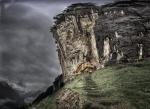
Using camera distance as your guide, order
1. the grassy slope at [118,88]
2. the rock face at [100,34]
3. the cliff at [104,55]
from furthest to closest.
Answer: the rock face at [100,34], the cliff at [104,55], the grassy slope at [118,88]

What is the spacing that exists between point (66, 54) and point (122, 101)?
51.7 metres

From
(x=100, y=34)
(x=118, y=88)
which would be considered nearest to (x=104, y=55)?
(x=100, y=34)

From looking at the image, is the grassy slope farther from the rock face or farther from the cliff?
the rock face

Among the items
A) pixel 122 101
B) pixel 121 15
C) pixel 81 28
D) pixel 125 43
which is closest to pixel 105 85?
pixel 122 101

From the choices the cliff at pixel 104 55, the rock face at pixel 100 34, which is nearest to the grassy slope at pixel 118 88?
the cliff at pixel 104 55

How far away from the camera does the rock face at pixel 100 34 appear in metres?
84.7

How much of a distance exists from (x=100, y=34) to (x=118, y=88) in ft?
112

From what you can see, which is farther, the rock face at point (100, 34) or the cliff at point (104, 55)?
the rock face at point (100, 34)

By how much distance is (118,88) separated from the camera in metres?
58.2

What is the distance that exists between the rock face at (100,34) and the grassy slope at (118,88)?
36.3ft

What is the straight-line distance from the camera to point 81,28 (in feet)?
325

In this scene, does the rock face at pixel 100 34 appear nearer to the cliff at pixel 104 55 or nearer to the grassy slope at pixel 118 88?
the cliff at pixel 104 55

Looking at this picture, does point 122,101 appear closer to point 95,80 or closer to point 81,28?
point 95,80

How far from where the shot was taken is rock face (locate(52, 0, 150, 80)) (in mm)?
84688
